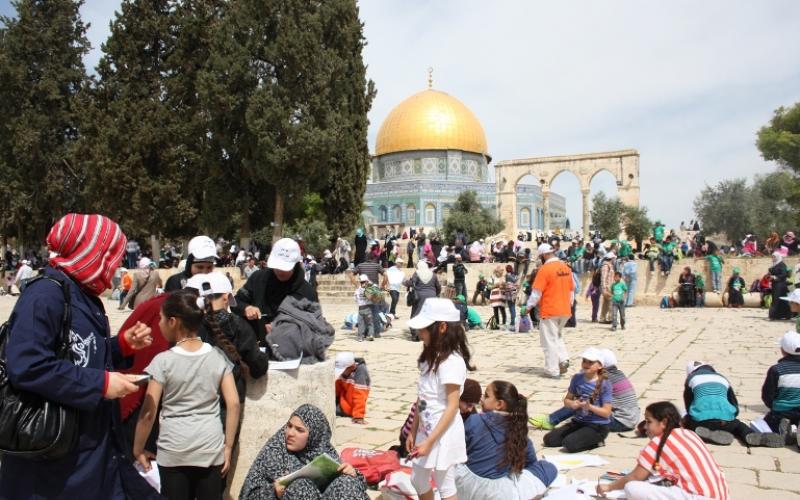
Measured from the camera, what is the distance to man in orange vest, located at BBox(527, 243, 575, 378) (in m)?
7.21

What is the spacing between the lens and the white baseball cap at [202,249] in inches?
177

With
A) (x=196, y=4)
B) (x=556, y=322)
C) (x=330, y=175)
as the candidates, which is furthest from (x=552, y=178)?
(x=556, y=322)

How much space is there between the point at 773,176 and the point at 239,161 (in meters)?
32.6

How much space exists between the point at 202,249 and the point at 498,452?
2440 millimetres

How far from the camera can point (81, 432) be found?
205 centimetres

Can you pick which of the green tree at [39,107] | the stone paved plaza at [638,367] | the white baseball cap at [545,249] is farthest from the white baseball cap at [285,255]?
the green tree at [39,107]

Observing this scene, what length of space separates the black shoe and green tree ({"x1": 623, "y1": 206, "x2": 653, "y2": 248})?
1271 inches

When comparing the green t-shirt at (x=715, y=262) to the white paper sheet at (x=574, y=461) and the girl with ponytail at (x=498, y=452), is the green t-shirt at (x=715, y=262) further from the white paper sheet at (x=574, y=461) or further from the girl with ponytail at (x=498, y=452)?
the girl with ponytail at (x=498, y=452)

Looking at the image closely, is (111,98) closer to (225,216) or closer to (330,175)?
(225,216)

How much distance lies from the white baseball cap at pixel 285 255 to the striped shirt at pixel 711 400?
324 cm

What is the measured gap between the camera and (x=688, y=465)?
3475mm

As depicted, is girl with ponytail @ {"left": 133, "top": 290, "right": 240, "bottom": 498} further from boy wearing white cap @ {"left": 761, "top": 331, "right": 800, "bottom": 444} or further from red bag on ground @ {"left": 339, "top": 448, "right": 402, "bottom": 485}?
boy wearing white cap @ {"left": 761, "top": 331, "right": 800, "bottom": 444}

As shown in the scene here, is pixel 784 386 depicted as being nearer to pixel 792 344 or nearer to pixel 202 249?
pixel 792 344

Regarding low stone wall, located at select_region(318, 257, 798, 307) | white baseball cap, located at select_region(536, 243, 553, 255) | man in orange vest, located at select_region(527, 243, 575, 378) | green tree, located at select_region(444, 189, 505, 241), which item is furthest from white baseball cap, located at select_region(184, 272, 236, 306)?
green tree, located at select_region(444, 189, 505, 241)
